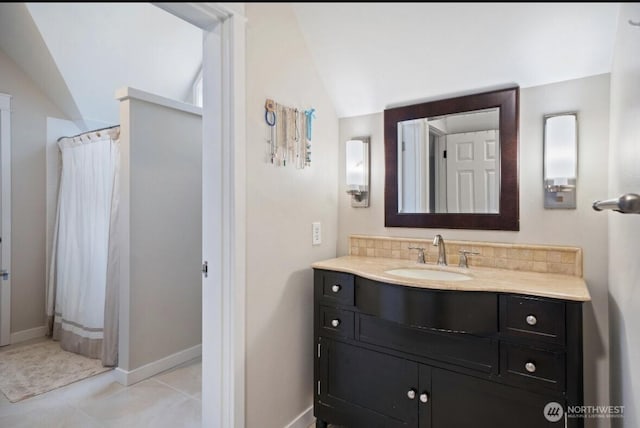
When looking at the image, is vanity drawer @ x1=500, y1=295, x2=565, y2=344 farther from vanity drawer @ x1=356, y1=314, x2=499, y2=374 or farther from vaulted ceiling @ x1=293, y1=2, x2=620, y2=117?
vaulted ceiling @ x1=293, y1=2, x2=620, y2=117

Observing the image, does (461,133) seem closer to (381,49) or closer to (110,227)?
(381,49)

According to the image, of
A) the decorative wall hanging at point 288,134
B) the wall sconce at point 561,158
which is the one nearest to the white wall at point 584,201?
the wall sconce at point 561,158

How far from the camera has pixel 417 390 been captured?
1531 millimetres

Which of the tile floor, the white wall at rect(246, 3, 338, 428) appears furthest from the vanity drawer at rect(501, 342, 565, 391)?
the tile floor

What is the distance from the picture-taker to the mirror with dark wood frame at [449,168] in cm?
175

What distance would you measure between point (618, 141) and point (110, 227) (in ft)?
9.63

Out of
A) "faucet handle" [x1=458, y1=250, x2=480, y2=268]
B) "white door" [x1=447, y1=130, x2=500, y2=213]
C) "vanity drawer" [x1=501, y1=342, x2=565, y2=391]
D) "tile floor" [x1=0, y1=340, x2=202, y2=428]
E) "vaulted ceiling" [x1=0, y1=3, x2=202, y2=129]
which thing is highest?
"vaulted ceiling" [x1=0, y1=3, x2=202, y2=129]

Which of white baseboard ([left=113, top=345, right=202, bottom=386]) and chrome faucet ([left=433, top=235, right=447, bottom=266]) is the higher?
chrome faucet ([left=433, top=235, right=447, bottom=266])

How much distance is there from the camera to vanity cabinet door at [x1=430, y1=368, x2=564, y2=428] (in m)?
1.29

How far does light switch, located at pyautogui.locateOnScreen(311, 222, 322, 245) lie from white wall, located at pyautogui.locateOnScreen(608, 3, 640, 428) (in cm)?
135

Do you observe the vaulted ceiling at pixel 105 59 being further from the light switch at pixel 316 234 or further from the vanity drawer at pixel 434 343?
the vanity drawer at pixel 434 343

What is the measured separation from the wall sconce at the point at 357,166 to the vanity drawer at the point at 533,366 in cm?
115

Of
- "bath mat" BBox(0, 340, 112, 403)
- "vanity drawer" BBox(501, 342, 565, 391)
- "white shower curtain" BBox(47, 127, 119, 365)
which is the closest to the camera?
"vanity drawer" BBox(501, 342, 565, 391)

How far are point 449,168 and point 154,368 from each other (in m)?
2.39
